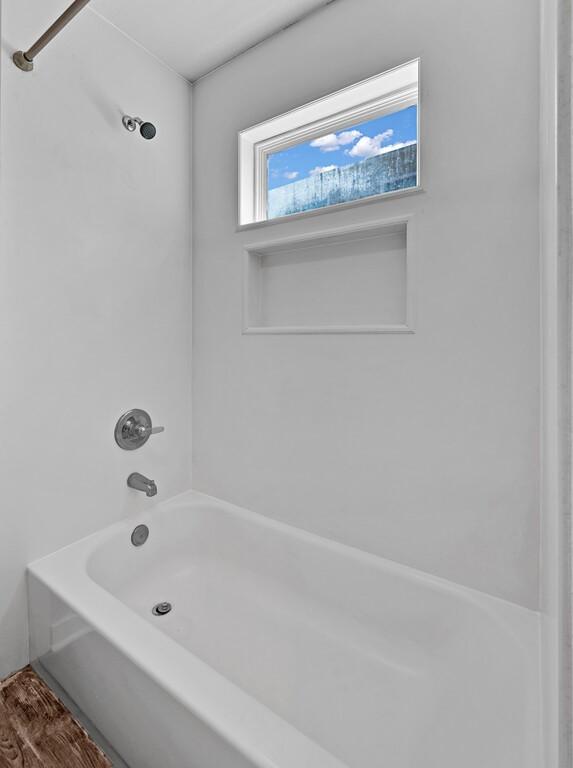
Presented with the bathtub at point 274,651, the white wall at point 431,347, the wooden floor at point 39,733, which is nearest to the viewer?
the bathtub at point 274,651

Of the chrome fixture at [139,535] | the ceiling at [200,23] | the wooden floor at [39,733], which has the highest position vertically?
the ceiling at [200,23]

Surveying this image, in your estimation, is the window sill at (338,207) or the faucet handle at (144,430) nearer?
the window sill at (338,207)

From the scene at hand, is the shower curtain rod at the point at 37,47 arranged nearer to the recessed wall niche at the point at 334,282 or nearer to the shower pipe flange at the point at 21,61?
the shower pipe flange at the point at 21,61

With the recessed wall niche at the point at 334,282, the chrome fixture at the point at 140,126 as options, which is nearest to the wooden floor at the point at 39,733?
the recessed wall niche at the point at 334,282

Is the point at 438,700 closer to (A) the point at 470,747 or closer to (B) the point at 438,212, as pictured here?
(A) the point at 470,747

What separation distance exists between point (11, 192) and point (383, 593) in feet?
6.01

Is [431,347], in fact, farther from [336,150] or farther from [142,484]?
[142,484]

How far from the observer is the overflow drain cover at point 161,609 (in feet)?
5.08

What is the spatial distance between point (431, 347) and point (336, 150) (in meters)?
0.97

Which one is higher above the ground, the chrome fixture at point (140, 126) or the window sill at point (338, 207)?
the chrome fixture at point (140, 126)

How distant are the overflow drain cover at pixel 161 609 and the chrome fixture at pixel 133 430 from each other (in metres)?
0.64

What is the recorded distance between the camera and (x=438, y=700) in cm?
113

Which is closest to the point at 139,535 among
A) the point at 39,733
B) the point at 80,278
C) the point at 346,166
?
the point at 39,733

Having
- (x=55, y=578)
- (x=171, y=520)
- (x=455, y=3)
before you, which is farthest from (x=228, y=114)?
(x=55, y=578)
